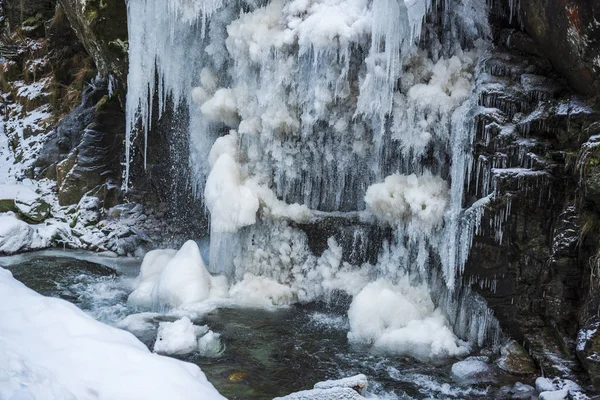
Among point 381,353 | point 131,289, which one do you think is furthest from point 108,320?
point 381,353

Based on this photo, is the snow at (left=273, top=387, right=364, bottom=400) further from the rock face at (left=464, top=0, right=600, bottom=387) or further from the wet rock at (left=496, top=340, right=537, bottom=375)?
the rock face at (left=464, top=0, right=600, bottom=387)

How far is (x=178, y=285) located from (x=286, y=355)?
2217 mm

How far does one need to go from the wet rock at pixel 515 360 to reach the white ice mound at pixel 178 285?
13.8 feet

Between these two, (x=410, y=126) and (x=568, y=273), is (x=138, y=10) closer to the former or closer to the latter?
(x=410, y=126)

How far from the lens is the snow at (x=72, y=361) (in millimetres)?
3246

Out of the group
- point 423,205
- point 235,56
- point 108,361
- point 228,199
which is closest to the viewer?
point 108,361

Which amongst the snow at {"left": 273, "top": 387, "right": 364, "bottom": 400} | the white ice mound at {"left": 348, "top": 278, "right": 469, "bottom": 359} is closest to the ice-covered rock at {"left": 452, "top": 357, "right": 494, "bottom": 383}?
the white ice mound at {"left": 348, "top": 278, "right": 469, "bottom": 359}

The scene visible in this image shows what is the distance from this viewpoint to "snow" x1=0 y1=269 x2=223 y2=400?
3.25 m

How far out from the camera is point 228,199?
858 cm

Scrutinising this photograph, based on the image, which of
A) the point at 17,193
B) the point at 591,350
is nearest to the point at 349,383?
the point at 591,350

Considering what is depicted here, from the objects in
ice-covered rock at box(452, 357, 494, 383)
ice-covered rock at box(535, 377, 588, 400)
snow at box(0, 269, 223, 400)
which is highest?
snow at box(0, 269, 223, 400)

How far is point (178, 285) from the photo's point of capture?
825 cm

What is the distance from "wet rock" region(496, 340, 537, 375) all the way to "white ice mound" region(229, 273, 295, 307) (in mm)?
3339

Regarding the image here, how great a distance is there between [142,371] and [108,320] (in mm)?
3938
